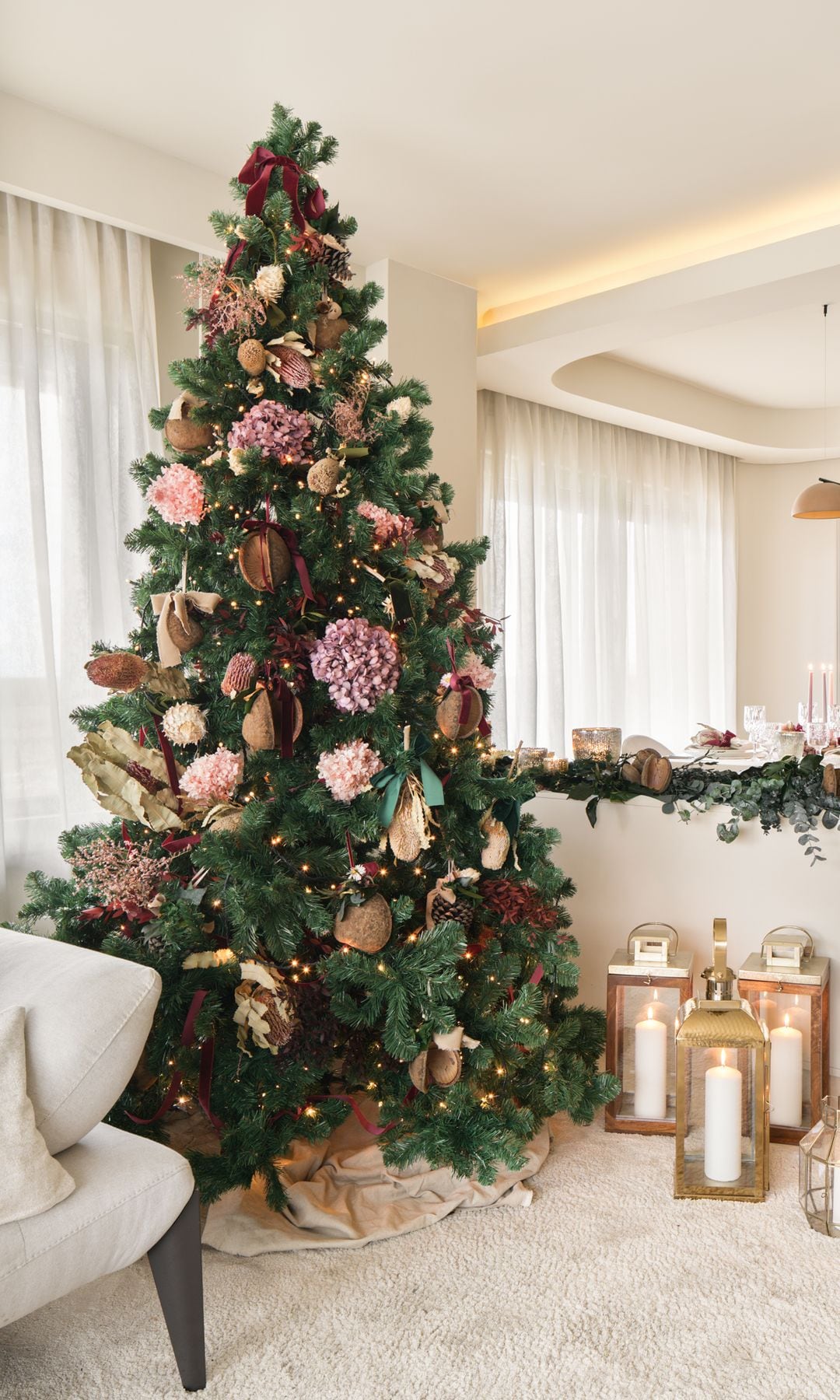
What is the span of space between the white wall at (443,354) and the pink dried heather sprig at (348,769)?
229 centimetres

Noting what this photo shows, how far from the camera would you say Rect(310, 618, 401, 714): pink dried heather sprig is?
7.16ft

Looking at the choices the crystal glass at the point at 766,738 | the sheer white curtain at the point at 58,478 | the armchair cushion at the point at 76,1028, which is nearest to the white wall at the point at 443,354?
the sheer white curtain at the point at 58,478

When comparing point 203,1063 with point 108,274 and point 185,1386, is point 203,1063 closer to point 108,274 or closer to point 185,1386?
point 185,1386

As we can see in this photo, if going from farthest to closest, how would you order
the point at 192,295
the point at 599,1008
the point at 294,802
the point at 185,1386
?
the point at 599,1008 → the point at 192,295 → the point at 294,802 → the point at 185,1386

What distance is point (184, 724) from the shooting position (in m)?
2.24

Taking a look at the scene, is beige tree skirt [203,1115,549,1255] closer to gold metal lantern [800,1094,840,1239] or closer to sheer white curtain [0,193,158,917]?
gold metal lantern [800,1094,840,1239]

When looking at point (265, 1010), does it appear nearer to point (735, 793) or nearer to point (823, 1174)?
point (823, 1174)

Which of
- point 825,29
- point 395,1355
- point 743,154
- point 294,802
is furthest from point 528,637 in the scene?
point 395,1355

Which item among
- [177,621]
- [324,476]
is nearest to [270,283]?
[324,476]

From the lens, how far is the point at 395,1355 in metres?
1.74

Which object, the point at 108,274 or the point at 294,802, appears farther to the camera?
the point at 108,274

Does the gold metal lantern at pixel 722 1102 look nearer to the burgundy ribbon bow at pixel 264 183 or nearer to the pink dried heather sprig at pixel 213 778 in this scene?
the pink dried heather sprig at pixel 213 778

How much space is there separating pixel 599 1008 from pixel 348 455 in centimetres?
177

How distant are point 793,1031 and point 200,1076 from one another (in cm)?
140
